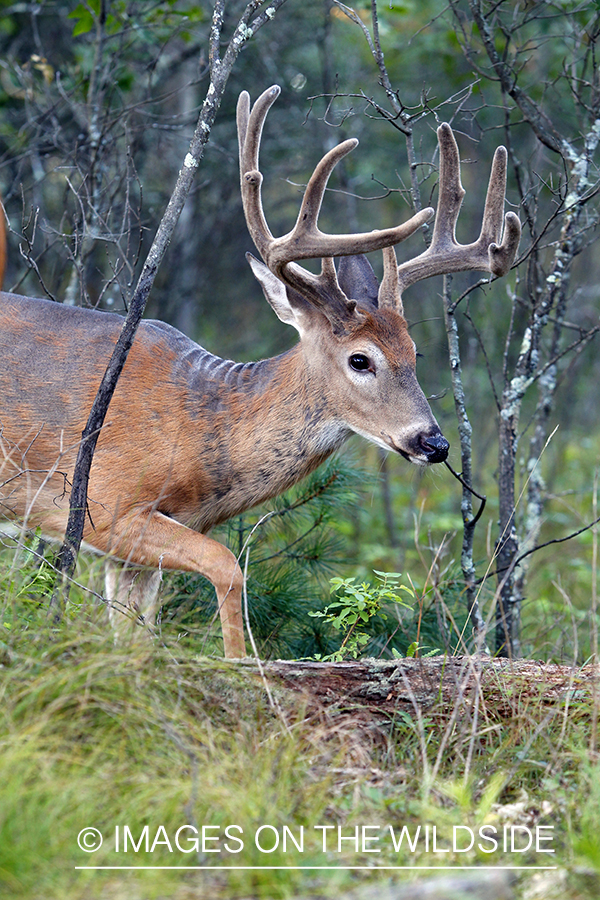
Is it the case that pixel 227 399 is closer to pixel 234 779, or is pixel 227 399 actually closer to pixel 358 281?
pixel 358 281

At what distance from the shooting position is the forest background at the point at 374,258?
545 centimetres

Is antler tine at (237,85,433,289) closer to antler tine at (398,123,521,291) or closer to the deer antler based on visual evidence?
the deer antler

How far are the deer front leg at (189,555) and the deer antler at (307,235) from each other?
1.46 m

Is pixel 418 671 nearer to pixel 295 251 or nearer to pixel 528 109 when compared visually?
pixel 295 251

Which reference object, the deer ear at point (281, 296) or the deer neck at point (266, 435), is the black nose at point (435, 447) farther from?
the deer ear at point (281, 296)

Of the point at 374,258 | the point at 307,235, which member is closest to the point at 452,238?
the point at 307,235

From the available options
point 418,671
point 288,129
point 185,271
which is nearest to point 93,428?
point 418,671

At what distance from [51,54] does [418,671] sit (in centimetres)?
889

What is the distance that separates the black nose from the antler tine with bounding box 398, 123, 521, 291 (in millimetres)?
985

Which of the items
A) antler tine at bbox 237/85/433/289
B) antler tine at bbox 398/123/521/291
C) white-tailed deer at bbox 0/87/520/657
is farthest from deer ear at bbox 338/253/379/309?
antler tine at bbox 237/85/433/289

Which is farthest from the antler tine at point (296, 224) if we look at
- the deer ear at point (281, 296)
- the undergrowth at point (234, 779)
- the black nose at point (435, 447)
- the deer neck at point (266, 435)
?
the undergrowth at point (234, 779)

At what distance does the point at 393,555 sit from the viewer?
9.15 meters

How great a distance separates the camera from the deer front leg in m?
4.44

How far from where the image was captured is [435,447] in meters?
4.71
